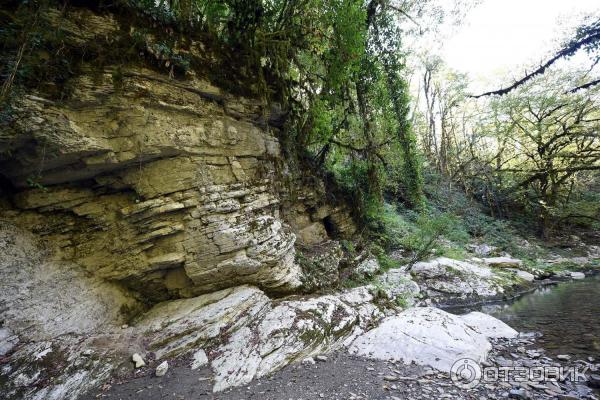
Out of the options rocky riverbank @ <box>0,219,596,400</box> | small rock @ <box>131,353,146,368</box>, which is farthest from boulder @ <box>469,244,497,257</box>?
small rock @ <box>131,353,146,368</box>

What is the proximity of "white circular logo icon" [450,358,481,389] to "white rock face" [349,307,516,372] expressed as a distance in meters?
0.09

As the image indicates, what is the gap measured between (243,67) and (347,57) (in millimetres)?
3097

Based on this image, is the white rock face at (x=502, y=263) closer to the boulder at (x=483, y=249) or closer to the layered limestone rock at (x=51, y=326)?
the boulder at (x=483, y=249)

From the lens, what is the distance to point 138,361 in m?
4.63

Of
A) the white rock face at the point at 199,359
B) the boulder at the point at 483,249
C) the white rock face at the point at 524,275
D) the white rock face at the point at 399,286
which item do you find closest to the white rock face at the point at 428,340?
the white rock face at the point at 399,286

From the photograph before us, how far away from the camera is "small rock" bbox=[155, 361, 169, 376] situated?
441 cm

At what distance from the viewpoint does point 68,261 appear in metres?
5.36

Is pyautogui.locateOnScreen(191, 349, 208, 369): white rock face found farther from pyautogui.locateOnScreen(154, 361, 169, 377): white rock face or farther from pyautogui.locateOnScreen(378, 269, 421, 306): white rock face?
pyautogui.locateOnScreen(378, 269, 421, 306): white rock face

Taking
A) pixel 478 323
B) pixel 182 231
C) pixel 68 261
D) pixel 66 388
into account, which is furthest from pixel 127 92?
pixel 478 323

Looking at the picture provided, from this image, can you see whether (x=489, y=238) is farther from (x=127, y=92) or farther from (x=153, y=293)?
(x=127, y=92)

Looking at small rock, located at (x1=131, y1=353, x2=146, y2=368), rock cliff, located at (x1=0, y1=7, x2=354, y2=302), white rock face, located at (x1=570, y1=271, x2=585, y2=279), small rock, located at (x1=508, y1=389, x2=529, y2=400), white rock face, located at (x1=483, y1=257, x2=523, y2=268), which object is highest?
rock cliff, located at (x1=0, y1=7, x2=354, y2=302)

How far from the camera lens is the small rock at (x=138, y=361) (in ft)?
15.1

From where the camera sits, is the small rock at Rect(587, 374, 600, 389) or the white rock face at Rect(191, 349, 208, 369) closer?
A: the small rock at Rect(587, 374, 600, 389)

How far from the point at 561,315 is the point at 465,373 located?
485cm
